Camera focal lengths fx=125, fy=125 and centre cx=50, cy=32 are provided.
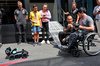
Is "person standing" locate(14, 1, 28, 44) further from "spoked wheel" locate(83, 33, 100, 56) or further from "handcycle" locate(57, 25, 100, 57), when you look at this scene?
"spoked wheel" locate(83, 33, 100, 56)

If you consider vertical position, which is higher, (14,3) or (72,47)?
(14,3)

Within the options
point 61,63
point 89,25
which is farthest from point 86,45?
point 61,63

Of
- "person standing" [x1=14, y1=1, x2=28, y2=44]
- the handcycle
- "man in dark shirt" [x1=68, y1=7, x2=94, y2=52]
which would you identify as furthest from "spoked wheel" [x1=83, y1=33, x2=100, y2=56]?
"person standing" [x1=14, y1=1, x2=28, y2=44]

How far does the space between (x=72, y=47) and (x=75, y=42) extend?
206 millimetres

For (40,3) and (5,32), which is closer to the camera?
(5,32)

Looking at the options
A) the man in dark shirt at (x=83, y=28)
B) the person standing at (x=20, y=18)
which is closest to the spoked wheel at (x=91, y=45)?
the man in dark shirt at (x=83, y=28)

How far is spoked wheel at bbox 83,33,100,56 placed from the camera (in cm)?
327

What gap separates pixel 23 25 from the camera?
18.6 feet

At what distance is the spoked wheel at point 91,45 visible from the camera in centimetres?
327

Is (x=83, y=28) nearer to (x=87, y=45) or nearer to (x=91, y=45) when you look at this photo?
(x=87, y=45)

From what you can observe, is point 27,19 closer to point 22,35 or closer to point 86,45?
point 22,35

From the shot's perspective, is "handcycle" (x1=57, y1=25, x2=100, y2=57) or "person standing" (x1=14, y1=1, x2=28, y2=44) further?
"person standing" (x1=14, y1=1, x2=28, y2=44)

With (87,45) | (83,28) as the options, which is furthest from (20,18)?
(87,45)

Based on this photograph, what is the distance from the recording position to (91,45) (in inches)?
139
